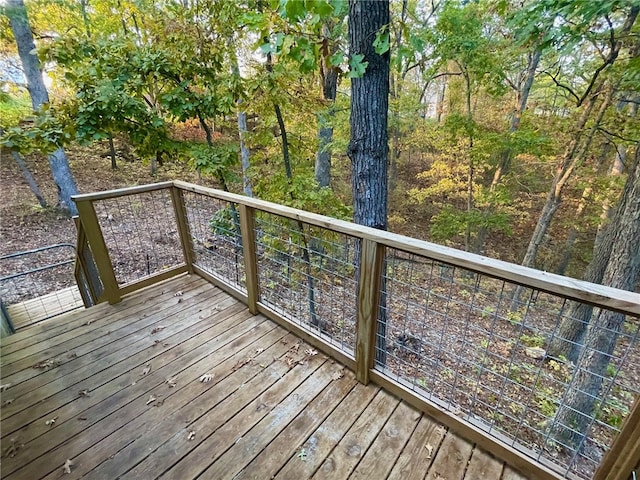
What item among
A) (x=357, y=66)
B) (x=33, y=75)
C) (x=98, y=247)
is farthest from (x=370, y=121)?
(x=33, y=75)

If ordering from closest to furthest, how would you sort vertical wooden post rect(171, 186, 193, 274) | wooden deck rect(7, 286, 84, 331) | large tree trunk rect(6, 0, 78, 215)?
vertical wooden post rect(171, 186, 193, 274) < wooden deck rect(7, 286, 84, 331) < large tree trunk rect(6, 0, 78, 215)

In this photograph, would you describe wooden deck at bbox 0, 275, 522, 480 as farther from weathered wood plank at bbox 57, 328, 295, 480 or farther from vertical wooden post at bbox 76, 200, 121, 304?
vertical wooden post at bbox 76, 200, 121, 304

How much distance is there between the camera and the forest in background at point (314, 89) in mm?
2607

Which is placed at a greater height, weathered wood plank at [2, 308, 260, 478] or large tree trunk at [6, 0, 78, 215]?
large tree trunk at [6, 0, 78, 215]

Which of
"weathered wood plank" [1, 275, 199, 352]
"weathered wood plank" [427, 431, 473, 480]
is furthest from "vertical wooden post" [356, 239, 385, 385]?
"weathered wood plank" [1, 275, 199, 352]

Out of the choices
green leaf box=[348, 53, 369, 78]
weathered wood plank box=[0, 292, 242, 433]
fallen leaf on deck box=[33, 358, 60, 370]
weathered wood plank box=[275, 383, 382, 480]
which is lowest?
weathered wood plank box=[0, 292, 242, 433]

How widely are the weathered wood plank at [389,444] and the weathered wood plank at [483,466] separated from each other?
297mm

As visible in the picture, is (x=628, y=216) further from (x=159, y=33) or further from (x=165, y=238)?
(x=165, y=238)

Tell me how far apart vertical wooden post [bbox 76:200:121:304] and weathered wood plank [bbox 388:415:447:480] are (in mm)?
2604

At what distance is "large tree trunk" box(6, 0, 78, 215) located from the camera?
5664 mm

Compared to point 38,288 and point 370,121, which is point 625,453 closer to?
point 370,121

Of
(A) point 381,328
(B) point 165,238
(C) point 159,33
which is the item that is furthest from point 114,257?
(A) point 381,328

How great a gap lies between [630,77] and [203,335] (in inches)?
192

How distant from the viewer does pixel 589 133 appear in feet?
15.4
